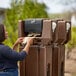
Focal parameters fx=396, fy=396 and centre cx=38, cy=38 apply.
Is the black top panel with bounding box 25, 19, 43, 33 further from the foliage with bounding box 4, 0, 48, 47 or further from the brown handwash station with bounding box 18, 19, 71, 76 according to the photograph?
the foliage with bounding box 4, 0, 48, 47

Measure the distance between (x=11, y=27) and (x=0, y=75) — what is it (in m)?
7.35

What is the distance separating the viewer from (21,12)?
1148 centimetres

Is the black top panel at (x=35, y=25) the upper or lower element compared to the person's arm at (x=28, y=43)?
upper

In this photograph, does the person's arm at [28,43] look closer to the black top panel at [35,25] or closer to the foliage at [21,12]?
the black top panel at [35,25]

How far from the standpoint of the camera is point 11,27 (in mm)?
11930

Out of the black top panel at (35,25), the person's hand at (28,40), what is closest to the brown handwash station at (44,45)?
the black top panel at (35,25)

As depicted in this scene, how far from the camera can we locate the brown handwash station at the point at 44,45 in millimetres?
5020

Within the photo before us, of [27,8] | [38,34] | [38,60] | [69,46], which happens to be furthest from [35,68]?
[69,46]

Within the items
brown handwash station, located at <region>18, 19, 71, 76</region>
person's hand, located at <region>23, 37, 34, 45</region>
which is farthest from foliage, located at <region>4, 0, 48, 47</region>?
person's hand, located at <region>23, 37, 34, 45</region>

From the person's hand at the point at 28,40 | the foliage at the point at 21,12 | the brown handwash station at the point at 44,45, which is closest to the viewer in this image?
the person's hand at the point at 28,40

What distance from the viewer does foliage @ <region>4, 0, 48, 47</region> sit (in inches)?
446

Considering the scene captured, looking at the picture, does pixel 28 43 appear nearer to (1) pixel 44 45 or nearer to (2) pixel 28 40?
(2) pixel 28 40

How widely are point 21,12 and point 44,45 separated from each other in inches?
256

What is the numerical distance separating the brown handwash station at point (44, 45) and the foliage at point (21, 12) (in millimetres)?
5947
